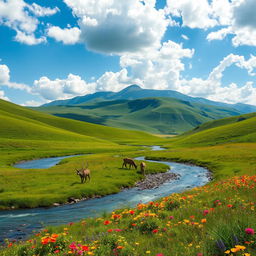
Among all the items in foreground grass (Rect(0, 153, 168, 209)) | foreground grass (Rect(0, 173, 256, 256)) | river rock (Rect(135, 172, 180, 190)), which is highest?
foreground grass (Rect(0, 173, 256, 256))

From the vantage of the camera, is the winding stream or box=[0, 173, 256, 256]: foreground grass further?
the winding stream

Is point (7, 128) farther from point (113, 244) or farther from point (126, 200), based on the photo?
point (113, 244)

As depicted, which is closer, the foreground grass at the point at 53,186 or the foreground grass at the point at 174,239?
the foreground grass at the point at 174,239

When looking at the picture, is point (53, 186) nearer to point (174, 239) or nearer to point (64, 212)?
point (64, 212)

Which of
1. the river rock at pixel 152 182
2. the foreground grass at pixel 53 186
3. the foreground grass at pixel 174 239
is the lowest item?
the river rock at pixel 152 182

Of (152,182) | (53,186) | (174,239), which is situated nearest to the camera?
(174,239)

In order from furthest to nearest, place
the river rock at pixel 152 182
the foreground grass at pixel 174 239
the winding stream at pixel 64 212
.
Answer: the river rock at pixel 152 182 → the winding stream at pixel 64 212 → the foreground grass at pixel 174 239

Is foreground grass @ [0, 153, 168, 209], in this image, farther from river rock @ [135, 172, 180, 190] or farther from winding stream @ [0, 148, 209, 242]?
winding stream @ [0, 148, 209, 242]

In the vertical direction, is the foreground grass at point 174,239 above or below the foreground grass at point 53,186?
above

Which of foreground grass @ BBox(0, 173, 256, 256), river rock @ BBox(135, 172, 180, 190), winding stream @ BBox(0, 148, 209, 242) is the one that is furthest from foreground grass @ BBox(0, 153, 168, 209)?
foreground grass @ BBox(0, 173, 256, 256)

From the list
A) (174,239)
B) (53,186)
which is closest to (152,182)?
(53,186)

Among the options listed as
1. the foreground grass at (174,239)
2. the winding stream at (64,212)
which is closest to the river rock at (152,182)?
the winding stream at (64,212)

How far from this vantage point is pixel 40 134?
465ft

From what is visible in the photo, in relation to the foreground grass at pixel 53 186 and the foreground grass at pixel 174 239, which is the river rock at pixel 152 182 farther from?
the foreground grass at pixel 174 239
